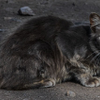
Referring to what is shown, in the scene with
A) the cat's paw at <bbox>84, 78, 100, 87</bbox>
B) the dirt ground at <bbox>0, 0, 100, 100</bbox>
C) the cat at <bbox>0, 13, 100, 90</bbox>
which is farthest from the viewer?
the cat's paw at <bbox>84, 78, 100, 87</bbox>

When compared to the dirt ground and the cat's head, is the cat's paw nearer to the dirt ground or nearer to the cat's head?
the dirt ground

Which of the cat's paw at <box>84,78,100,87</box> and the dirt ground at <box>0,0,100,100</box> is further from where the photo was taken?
the cat's paw at <box>84,78,100,87</box>

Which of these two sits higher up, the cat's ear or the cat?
the cat's ear

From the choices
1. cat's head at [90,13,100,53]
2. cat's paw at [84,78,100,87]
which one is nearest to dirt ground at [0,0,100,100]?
cat's paw at [84,78,100,87]

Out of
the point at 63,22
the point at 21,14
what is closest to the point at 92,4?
the point at 21,14

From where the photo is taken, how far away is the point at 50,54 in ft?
12.4

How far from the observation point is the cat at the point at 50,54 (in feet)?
11.7

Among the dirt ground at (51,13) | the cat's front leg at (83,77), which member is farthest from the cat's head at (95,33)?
the dirt ground at (51,13)

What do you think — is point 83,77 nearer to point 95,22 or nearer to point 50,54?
point 50,54

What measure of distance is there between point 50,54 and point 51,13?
3888 millimetres

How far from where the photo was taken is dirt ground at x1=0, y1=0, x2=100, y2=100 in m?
3.39

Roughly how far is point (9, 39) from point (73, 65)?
991 millimetres

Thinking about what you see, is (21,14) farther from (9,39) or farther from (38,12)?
(9,39)

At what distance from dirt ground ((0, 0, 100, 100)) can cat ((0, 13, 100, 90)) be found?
5.2 inches
